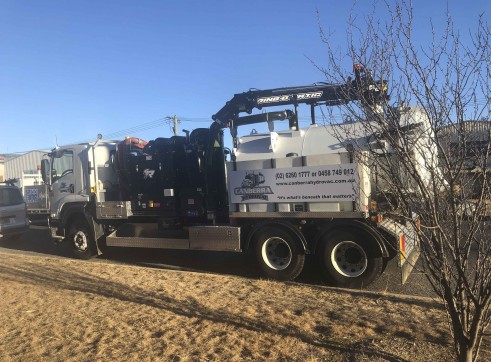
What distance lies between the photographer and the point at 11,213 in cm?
1255

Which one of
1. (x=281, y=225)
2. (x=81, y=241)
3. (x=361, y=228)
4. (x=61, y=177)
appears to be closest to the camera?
(x=361, y=228)

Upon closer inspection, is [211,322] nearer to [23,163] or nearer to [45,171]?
[45,171]

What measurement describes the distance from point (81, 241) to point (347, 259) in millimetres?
6527

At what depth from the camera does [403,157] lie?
8.86 ft

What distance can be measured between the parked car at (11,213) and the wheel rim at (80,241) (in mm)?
3746

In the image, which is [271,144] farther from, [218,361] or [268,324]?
[218,361]

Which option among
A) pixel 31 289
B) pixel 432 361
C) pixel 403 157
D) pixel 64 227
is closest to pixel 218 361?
pixel 432 361

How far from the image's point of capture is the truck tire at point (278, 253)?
705cm

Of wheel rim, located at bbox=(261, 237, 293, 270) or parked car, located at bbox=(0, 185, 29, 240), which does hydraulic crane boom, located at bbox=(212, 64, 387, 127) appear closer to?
wheel rim, located at bbox=(261, 237, 293, 270)

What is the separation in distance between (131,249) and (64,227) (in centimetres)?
197

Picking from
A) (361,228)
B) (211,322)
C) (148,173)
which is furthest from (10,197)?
(361,228)

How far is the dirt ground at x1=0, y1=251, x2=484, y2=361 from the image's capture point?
3.67 m

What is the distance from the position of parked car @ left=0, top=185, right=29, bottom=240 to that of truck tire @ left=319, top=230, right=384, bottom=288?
10.1m

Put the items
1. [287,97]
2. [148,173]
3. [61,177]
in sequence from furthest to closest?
[61,177]
[148,173]
[287,97]
